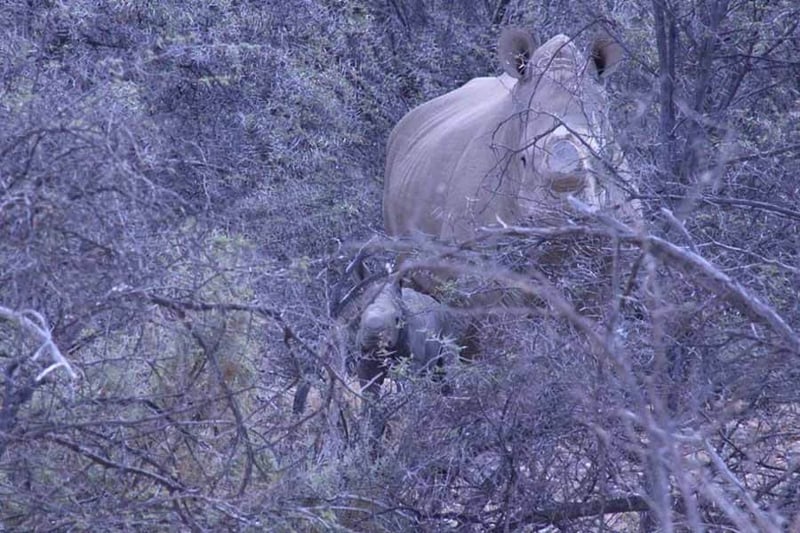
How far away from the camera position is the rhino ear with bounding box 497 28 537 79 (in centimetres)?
768

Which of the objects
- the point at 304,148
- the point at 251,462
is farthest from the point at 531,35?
the point at 251,462

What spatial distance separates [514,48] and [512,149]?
1160mm

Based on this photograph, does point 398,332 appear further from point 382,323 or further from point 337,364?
point 337,364

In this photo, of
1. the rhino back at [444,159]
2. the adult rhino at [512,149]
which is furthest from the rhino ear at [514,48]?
the rhino back at [444,159]

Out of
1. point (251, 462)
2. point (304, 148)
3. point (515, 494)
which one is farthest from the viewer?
point (304, 148)

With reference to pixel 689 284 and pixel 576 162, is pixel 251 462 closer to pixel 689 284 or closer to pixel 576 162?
pixel 689 284

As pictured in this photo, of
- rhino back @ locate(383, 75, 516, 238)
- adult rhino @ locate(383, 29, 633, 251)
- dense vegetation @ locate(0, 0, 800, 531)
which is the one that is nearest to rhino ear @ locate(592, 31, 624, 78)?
adult rhino @ locate(383, 29, 633, 251)

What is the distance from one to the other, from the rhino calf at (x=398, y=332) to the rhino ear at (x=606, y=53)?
1.44 m

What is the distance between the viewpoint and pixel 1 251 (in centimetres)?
414

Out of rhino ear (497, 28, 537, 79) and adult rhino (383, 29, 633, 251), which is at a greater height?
rhino ear (497, 28, 537, 79)

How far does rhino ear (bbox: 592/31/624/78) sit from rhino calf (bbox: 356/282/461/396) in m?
1.44

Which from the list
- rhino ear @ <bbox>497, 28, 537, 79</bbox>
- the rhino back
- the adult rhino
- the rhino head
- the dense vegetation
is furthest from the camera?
the rhino back

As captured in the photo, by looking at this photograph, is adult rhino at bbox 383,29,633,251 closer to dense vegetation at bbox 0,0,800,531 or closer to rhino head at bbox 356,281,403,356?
dense vegetation at bbox 0,0,800,531

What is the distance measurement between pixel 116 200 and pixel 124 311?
396 mm
